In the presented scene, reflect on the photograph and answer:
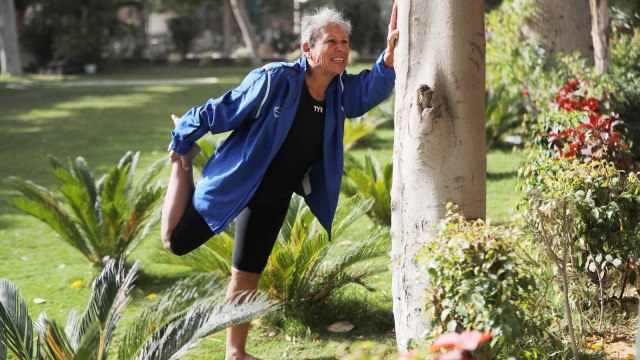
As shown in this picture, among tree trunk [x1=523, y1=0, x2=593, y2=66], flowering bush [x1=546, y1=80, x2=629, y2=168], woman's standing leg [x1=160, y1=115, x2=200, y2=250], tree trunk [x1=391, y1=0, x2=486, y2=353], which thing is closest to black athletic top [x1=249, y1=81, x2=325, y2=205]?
woman's standing leg [x1=160, y1=115, x2=200, y2=250]

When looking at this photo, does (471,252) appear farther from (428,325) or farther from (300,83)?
(300,83)

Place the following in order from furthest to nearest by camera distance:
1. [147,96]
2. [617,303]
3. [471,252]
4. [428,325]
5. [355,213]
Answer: [147,96] < [355,213] < [617,303] < [428,325] < [471,252]

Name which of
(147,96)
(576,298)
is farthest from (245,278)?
(147,96)

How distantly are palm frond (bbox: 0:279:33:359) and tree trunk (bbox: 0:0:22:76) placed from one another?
86.4 feet

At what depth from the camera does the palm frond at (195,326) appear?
3.57 m

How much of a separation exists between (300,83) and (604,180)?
1577mm

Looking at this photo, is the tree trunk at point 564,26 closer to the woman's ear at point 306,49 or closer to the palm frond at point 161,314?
the woman's ear at point 306,49

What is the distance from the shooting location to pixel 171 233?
4336 millimetres

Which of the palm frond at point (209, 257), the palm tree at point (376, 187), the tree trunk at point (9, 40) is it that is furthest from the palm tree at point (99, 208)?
the tree trunk at point (9, 40)

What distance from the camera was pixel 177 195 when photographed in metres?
4.34

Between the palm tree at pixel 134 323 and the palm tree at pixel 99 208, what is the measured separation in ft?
8.43

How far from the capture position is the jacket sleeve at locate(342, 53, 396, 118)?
4.19 metres

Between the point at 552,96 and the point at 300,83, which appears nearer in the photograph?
the point at 300,83

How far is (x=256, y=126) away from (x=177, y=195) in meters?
0.53
